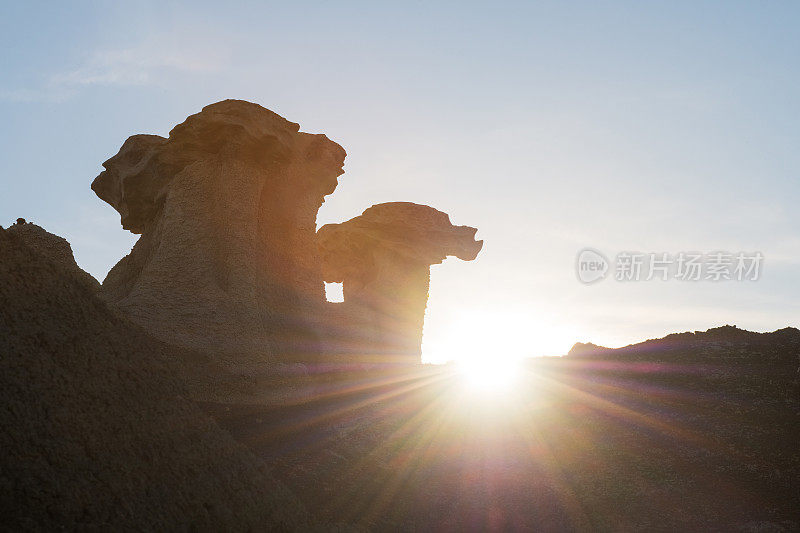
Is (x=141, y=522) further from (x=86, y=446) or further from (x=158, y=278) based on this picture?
(x=158, y=278)

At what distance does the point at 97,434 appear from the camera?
356 centimetres

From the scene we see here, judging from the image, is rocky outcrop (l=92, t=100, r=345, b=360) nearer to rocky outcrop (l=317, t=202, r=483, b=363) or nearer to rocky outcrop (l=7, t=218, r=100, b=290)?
rocky outcrop (l=7, t=218, r=100, b=290)

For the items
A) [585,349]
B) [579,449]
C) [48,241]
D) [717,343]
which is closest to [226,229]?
[48,241]

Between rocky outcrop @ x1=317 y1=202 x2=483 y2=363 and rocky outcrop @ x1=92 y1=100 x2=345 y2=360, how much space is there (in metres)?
4.68

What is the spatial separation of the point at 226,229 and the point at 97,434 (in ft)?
24.4

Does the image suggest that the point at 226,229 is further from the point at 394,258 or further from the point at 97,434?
the point at 394,258

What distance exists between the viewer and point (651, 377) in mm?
9438

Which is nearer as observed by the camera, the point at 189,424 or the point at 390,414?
the point at 189,424

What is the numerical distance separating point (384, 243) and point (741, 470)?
40.6 feet

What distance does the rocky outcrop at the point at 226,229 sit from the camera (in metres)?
9.40

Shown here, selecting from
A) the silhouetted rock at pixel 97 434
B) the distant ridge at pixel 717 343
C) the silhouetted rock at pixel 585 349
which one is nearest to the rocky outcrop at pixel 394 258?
the silhouetted rock at pixel 585 349

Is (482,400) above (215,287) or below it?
below

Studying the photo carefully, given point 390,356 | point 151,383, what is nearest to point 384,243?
point 390,356

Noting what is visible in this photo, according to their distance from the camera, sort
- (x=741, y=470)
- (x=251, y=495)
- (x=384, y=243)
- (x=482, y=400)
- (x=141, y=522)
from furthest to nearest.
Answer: (x=384, y=243)
(x=482, y=400)
(x=741, y=470)
(x=251, y=495)
(x=141, y=522)
